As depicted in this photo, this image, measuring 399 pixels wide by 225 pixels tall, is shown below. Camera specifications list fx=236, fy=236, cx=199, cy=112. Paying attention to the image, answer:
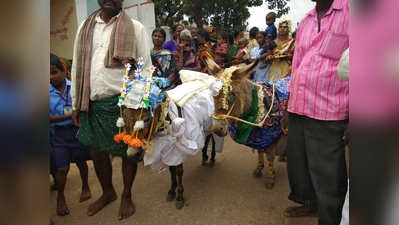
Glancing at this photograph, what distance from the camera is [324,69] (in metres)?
2.18

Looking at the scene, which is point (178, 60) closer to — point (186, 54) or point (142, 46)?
point (186, 54)

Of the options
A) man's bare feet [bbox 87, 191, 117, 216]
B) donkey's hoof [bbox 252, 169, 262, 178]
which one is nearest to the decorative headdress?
donkey's hoof [bbox 252, 169, 262, 178]

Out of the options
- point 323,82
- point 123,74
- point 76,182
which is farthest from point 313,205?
point 76,182

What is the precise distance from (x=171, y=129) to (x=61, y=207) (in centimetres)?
216

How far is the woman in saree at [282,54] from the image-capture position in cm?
487

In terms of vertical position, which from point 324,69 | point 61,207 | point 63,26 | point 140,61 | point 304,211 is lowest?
point 61,207

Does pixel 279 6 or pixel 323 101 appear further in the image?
pixel 279 6

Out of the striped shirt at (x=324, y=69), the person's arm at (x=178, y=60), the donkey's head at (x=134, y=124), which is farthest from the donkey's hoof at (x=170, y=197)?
the person's arm at (x=178, y=60)

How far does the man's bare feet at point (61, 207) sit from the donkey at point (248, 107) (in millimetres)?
2558

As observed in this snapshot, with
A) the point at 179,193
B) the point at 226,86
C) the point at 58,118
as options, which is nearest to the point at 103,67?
the point at 58,118

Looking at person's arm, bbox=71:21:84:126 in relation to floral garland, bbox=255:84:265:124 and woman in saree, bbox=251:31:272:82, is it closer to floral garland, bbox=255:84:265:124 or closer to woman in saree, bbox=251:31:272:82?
floral garland, bbox=255:84:265:124

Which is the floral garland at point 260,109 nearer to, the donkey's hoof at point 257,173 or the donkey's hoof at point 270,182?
the donkey's hoof at point 270,182
